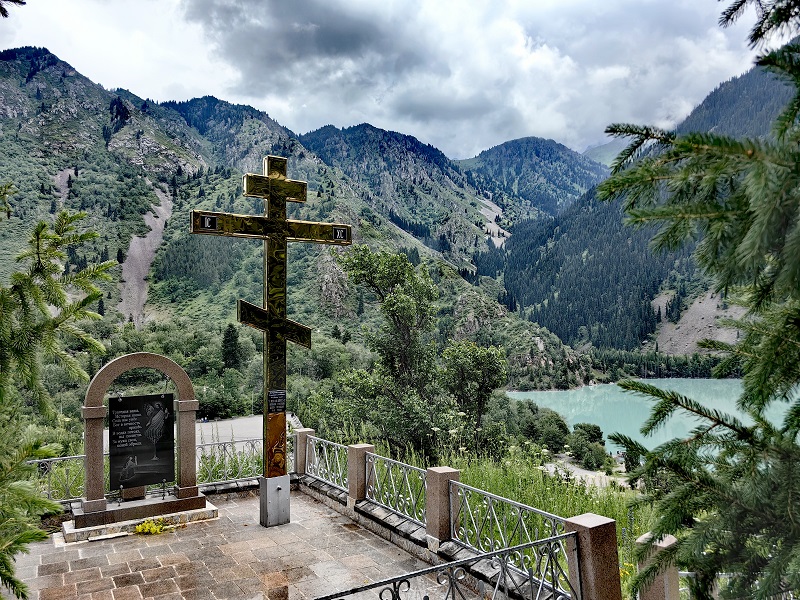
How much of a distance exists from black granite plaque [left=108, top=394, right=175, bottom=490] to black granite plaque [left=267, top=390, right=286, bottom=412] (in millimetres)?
1739

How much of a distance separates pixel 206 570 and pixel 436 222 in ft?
507

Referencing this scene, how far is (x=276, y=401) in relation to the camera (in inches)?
306

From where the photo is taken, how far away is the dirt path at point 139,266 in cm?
6206

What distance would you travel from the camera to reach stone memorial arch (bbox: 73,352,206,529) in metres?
7.46

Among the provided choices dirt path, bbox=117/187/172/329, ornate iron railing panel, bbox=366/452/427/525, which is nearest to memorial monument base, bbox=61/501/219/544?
ornate iron railing panel, bbox=366/452/427/525

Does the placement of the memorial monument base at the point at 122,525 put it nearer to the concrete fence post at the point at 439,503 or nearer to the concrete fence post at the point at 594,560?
the concrete fence post at the point at 439,503

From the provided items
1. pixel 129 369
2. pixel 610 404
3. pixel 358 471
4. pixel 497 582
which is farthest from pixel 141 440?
pixel 610 404

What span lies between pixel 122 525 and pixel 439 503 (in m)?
4.37

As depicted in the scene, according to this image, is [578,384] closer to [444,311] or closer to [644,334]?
[444,311]

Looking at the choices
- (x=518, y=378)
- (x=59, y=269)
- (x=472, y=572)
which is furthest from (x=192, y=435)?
(x=518, y=378)

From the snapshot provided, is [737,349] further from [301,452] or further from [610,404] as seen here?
[610,404]

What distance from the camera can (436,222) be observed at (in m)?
158

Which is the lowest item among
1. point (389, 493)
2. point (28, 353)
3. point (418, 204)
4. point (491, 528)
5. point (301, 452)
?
point (389, 493)

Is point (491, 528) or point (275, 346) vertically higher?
point (275, 346)
